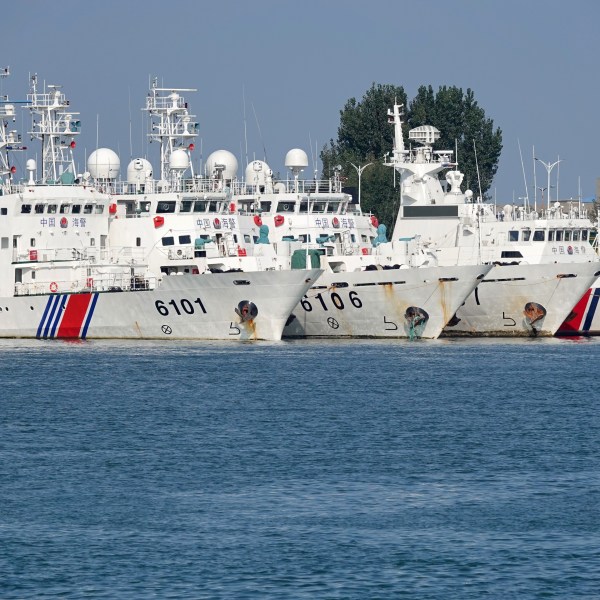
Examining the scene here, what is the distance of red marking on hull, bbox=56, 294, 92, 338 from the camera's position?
59.1m

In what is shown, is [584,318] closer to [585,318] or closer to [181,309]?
[585,318]

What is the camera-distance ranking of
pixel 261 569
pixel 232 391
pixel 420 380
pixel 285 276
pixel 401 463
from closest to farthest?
1. pixel 261 569
2. pixel 401 463
3. pixel 232 391
4. pixel 420 380
5. pixel 285 276

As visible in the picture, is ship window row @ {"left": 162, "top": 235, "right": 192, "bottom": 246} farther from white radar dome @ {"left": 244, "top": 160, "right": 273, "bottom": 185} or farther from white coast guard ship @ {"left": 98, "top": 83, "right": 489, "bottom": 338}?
white radar dome @ {"left": 244, "top": 160, "right": 273, "bottom": 185}

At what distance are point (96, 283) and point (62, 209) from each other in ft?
13.1

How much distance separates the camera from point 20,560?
77.9 ft

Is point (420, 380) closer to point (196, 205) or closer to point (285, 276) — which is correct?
point (285, 276)

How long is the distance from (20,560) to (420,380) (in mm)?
24651

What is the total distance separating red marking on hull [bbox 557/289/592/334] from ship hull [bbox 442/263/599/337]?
2.77m

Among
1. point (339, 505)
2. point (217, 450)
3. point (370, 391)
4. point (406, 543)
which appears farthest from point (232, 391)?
point (406, 543)

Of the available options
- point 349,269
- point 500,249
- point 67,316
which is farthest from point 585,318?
point 67,316

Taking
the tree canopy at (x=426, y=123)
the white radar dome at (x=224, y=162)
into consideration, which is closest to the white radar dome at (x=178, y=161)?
the white radar dome at (x=224, y=162)

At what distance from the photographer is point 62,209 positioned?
6153cm

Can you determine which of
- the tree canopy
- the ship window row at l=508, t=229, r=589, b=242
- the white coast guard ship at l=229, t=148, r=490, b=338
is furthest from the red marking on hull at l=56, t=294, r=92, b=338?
the tree canopy

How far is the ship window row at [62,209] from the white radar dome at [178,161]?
4.83 metres
